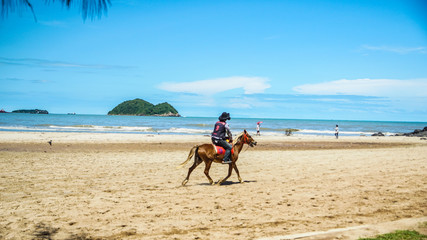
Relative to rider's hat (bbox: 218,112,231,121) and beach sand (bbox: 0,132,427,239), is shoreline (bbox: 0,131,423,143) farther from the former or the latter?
rider's hat (bbox: 218,112,231,121)

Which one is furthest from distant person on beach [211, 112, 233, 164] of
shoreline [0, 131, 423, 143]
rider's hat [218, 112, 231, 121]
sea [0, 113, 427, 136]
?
sea [0, 113, 427, 136]

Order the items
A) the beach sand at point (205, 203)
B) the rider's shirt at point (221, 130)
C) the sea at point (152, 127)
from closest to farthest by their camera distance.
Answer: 1. the beach sand at point (205, 203)
2. the rider's shirt at point (221, 130)
3. the sea at point (152, 127)

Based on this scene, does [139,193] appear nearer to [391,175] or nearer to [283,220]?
[283,220]

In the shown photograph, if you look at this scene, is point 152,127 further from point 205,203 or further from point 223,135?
point 205,203

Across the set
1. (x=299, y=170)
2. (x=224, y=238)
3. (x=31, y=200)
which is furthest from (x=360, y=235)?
(x=299, y=170)

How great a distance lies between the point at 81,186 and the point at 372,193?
886 cm

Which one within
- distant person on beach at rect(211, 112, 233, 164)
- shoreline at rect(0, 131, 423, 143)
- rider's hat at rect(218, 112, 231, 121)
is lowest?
shoreline at rect(0, 131, 423, 143)

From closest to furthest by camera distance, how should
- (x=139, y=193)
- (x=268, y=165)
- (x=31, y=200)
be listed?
1. (x=31, y=200)
2. (x=139, y=193)
3. (x=268, y=165)

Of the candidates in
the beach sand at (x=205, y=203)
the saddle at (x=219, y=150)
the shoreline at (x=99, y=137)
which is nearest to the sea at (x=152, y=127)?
the shoreline at (x=99, y=137)

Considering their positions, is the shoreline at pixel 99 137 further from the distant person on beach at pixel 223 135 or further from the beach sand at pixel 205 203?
the distant person on beach at pixel 223 135

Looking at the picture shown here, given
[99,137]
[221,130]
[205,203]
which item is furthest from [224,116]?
[99,137]

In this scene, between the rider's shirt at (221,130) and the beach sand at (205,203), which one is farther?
the rider's shirt at (221,130)

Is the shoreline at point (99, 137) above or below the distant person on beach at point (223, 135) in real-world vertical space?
below

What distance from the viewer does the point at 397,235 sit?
570 cm
